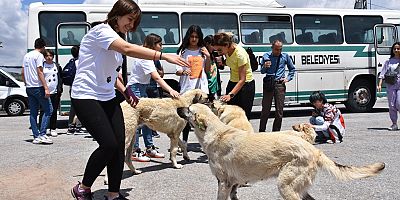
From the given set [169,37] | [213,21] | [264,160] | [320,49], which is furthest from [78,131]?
[264,160]

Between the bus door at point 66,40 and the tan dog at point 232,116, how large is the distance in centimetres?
700

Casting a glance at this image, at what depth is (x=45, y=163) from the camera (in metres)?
6.90

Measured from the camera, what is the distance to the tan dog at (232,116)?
5477 mm

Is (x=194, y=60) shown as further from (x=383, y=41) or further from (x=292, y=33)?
(x=383, y=41)

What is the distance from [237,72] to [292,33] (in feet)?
25.5

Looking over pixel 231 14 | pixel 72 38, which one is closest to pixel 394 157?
pixel 231 14

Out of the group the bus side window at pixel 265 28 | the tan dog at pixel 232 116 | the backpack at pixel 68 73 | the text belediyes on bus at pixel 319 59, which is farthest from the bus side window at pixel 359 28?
the tan dog at pixel 232 116

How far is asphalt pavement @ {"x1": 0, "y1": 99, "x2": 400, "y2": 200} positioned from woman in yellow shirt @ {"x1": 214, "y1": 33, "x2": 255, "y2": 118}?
43.5 inches

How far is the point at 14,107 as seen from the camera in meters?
16.2

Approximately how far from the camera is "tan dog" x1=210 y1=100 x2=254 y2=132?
18.0ft

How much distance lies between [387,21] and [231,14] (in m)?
5.40

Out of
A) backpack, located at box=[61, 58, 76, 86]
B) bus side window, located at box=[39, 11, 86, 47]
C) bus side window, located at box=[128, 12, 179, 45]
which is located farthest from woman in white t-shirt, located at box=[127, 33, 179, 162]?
bus side window, located at box=[39, 11, 86, 47]

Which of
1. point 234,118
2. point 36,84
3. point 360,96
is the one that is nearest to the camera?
point 234,118

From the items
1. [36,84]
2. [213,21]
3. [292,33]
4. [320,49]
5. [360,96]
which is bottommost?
[360,96]
